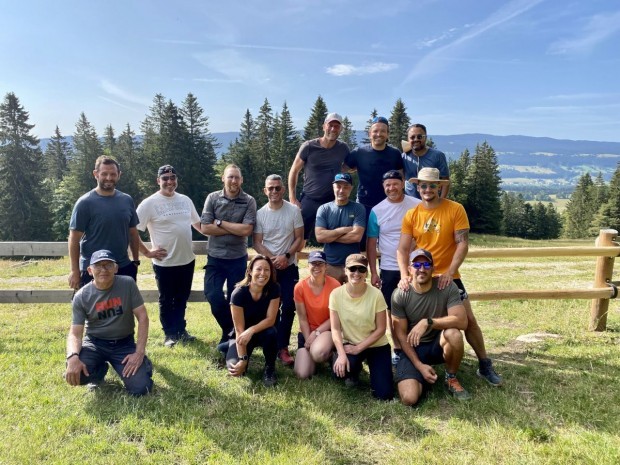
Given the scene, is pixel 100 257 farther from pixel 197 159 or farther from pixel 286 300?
pixel 197 159

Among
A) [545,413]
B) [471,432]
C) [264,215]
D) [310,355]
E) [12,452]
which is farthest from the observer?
[264,215]

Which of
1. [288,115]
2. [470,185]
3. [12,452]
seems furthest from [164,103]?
[12,452]

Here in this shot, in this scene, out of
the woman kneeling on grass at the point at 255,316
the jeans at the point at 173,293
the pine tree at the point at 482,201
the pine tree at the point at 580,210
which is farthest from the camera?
the pine tree at the point at 580,210

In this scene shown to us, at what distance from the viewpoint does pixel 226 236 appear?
18.1 feet

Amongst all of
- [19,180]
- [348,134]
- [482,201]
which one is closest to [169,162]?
[19,180]

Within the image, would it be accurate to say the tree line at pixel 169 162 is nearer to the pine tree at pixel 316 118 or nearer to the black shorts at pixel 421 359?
the pine tree at pixel 316 118

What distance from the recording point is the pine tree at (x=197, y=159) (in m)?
44.4

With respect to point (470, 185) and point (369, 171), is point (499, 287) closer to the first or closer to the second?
point (369, 171)

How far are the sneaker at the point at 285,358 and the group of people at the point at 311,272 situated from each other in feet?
0.06

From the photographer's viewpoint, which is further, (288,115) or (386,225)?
(288,115)

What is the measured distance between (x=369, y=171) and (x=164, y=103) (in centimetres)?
4803

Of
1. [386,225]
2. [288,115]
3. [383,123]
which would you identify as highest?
[288,115]

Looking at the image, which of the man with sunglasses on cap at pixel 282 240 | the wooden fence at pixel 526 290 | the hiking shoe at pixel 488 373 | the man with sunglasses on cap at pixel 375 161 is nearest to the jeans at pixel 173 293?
the wooden fence at pixel 526 290

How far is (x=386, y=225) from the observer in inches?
204
